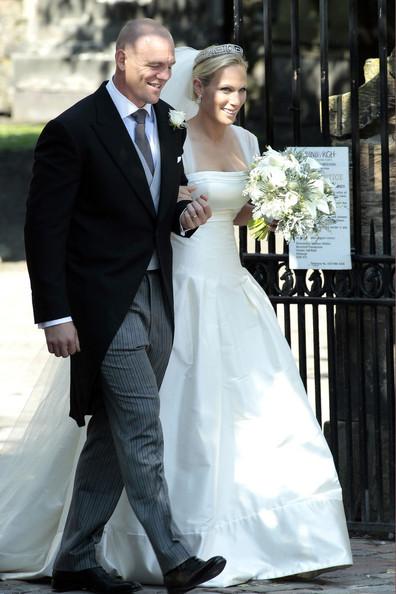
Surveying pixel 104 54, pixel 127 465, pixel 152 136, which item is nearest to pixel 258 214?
pixel 152 136

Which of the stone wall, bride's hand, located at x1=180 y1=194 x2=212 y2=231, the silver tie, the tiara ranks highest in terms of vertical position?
the stone wall

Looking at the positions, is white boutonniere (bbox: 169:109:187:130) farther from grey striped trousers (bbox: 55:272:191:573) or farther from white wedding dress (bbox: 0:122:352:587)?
grey striped trousers (bbox: 55:272:191:573)

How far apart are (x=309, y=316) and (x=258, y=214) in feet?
22.3

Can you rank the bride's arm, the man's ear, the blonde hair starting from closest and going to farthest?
1. the man's ear
2. the blonde hair
3. the bride's arm

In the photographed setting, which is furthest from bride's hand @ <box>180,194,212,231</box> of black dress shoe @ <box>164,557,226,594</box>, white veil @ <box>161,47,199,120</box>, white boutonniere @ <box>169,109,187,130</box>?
black dress shoe @ <box>164,557,226,594</box>

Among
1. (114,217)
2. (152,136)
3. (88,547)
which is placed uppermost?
(152,136)

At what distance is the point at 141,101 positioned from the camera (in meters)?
4.82

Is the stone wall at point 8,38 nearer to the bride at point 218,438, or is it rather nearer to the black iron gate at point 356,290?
the black iron gate at point 356,290

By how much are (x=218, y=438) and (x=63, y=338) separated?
85 cm

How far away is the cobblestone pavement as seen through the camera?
4.93 meters

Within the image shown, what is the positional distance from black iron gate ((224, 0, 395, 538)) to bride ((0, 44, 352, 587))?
706mm

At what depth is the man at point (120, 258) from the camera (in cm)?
462

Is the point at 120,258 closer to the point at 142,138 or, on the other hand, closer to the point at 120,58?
the point at 142,138

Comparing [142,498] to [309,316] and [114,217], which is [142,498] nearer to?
[114,217]
